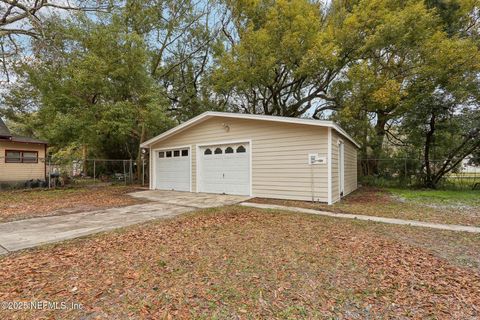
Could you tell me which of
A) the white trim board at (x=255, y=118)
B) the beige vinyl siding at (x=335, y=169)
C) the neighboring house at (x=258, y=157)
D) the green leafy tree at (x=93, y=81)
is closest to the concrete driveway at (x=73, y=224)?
the neighboring house at (x=258, y=157)

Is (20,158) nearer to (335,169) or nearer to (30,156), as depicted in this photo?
(30,156)

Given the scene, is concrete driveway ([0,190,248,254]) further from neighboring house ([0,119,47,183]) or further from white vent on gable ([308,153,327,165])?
→ neighboring house ([0,119,47,183])

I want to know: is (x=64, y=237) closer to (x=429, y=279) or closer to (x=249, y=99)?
(x=429, y=279)

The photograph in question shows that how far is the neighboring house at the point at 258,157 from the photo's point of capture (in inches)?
323

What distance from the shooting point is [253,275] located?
3006mm

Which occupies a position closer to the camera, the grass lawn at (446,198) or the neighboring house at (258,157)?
the neighboring house at (258,157)

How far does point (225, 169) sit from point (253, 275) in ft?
25.1

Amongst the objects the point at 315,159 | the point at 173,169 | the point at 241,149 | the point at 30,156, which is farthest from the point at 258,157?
the point at 30,156

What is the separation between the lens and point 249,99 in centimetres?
1716

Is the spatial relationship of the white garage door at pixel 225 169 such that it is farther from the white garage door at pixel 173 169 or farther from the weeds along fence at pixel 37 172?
the weeds along fence at pixel 37 172

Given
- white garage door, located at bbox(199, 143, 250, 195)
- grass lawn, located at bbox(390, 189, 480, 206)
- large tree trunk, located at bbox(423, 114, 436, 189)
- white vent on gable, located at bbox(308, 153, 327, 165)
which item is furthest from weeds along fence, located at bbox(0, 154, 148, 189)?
large tree trunk, located at bbox(423, 114, 436, 189)

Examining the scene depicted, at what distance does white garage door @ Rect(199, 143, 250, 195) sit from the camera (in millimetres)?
9992

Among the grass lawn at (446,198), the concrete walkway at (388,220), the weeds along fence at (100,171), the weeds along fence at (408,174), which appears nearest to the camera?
the concrete walkway at (388,220)

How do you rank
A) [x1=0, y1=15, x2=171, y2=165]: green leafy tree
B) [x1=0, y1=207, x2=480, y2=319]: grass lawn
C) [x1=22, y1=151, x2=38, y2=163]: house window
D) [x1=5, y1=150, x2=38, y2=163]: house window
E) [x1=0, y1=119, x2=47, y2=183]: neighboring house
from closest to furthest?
[x1=0, y1=207, x2=480, y2=319]: grass lawn → [x1=0, y1=15, x2=171, y2=165]: green leafy tree → [x1=0, y1=119, x2=47, y2=183]: neighboring house → [x1=5, y1=150, x2=38, y2=163]: house window → [x1=22, y1=151, x2=38, y2=163]: house window
